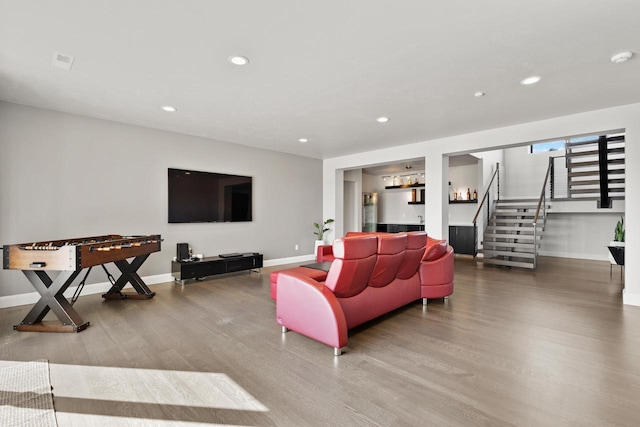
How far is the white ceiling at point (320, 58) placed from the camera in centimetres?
216

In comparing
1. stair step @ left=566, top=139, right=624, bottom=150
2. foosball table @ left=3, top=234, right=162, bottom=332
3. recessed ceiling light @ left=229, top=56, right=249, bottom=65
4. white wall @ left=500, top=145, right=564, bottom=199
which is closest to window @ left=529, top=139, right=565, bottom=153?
white wall @ left=500, top=145, right=564, bottom=199

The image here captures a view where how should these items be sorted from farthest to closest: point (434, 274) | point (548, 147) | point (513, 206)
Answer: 1. point (548, 147)
2. point (513, 206)
3. point (434, 274)

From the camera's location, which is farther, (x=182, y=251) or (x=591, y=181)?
(x=591, y=181)

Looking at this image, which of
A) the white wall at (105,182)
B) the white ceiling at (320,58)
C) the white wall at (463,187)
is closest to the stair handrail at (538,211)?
the white wall at (463,187)

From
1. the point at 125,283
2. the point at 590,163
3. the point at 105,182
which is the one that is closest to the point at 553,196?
the point at 590,163

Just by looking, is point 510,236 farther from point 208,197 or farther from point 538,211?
point 208,197

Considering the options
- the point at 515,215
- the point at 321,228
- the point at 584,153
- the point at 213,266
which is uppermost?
the point at 584,153

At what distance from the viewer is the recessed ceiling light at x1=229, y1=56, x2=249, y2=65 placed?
278cm

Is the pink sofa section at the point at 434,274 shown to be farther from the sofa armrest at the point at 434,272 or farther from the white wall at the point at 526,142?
the white wall at the point at 526,142

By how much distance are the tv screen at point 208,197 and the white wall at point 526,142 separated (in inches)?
102

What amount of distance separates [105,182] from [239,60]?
311cm

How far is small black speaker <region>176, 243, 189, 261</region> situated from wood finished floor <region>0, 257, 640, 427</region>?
0.98 m

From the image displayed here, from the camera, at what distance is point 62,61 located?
2.83 metres

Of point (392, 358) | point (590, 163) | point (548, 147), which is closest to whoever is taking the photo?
point (392, 358)
